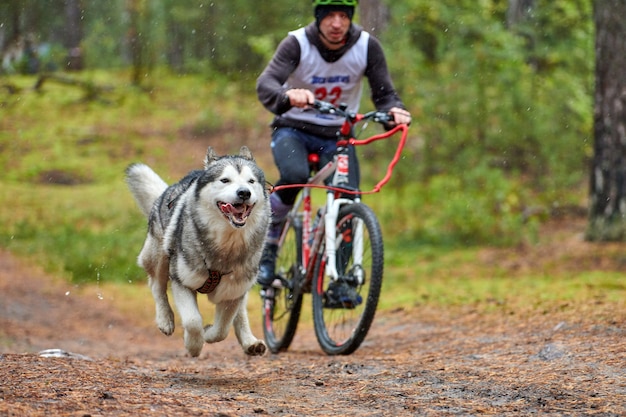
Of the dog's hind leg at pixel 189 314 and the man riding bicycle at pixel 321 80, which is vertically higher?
the man riding bicycle at pixel 321 80

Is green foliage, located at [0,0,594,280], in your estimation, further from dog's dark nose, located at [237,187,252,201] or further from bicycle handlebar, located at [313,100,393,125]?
dog's dark nose, located at [237,187,252,201]

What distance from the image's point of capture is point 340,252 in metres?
6.07

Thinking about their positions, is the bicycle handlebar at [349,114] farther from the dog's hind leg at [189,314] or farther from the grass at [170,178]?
the grass at [170,178]

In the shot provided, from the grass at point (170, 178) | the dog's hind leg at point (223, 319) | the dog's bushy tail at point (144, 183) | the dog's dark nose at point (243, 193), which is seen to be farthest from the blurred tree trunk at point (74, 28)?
the dog's dark nose at point (243, 193)

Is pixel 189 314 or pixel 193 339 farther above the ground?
pixel 189 314

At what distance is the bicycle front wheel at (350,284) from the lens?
5656mm

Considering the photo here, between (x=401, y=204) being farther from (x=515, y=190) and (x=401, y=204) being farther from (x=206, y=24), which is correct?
(x=206, y=24)

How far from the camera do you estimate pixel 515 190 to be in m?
13.1

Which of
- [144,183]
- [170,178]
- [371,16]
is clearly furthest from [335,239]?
[170,178]

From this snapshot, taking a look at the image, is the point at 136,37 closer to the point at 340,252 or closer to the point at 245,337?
the point at 340,252

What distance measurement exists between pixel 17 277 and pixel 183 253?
23.6 feet

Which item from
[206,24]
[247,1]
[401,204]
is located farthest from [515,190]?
[206,24]

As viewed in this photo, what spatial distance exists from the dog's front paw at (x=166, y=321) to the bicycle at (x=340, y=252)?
48.2 inches

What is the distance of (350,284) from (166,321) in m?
1.34
